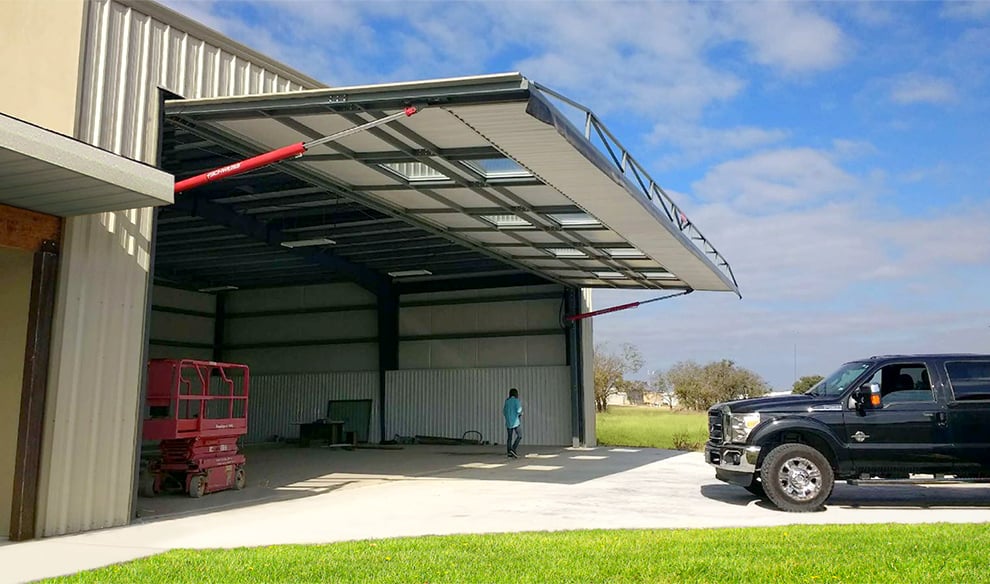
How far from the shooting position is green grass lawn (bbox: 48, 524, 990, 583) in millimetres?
6559

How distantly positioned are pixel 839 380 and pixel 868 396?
2.51 feet

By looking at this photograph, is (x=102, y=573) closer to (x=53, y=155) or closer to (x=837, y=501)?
(x=53, y=155)

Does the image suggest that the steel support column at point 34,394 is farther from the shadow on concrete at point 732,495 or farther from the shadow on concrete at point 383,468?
the shadow on concrete at point 732,495

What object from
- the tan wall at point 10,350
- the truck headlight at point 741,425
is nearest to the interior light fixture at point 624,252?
the truck headlight at point 741,425

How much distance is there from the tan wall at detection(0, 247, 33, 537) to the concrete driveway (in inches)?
33.4

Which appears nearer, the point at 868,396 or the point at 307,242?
the point at 868,396

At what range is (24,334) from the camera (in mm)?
8922

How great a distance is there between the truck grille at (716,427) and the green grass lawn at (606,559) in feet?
10.8

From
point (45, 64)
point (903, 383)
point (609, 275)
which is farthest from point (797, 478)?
point (609, 275)

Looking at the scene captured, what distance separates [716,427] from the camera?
12234mm

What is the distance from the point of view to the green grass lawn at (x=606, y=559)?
258 inches

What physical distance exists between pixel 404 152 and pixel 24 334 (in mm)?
5483

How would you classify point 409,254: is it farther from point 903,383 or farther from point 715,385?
point 715,385

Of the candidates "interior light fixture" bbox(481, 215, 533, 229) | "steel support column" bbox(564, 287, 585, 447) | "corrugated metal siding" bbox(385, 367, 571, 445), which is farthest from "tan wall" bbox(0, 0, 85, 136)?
"corrugated metal siding" bbox(385, 367, 571, 445)
